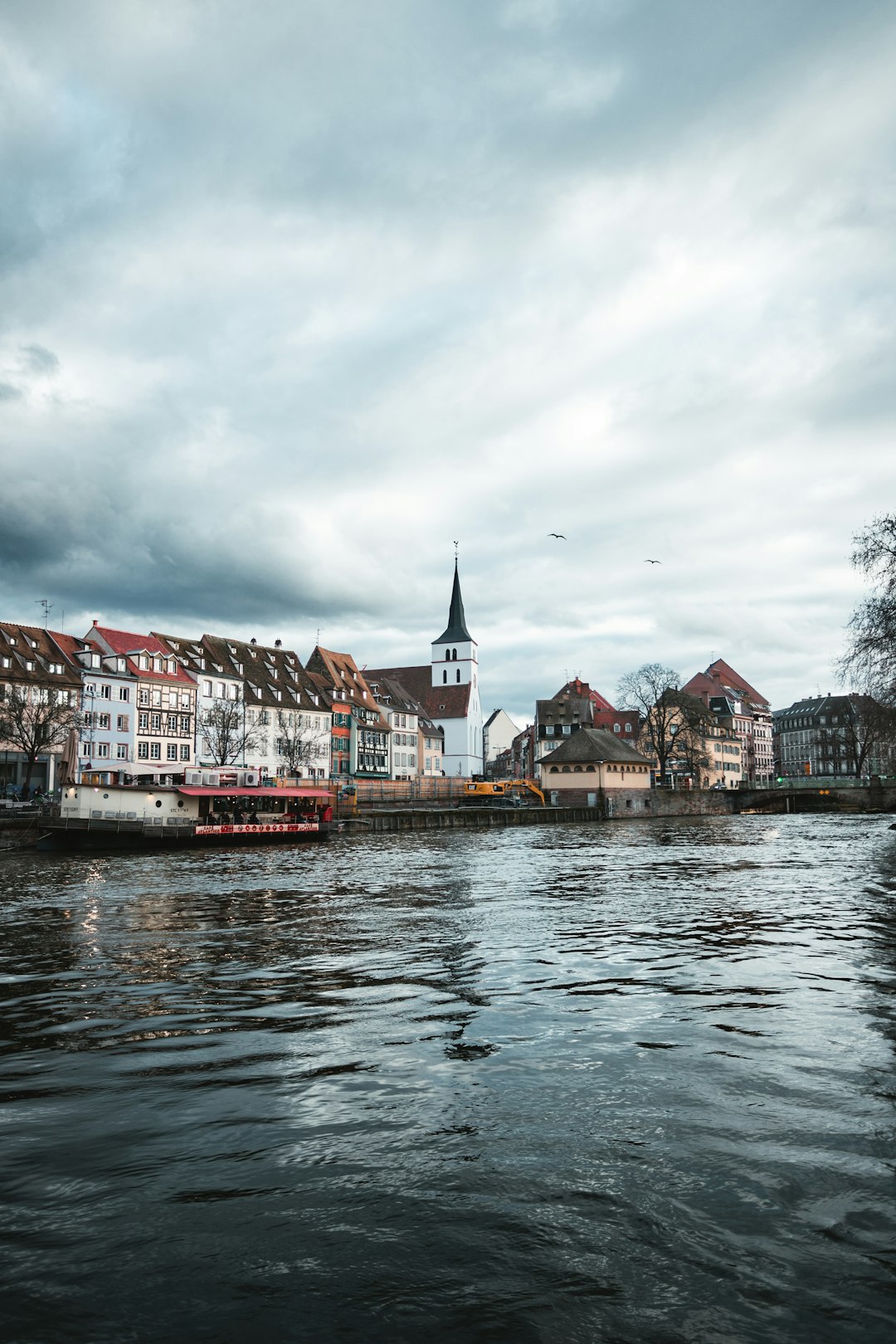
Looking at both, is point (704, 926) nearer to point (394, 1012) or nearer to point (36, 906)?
point (394, 1012)

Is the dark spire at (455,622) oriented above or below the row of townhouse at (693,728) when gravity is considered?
above

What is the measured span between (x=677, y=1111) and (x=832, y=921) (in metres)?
11.8

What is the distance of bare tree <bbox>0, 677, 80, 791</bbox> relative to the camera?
5959 cm

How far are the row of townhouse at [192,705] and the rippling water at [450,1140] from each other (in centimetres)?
4180

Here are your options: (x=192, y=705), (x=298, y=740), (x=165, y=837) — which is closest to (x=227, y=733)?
(x=192, y=705)

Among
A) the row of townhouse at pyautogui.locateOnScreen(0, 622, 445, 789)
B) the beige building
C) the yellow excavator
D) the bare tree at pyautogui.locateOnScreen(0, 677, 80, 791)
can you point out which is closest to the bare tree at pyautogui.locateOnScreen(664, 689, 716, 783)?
the beige building

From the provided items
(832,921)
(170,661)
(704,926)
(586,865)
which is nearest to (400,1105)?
(704,926)

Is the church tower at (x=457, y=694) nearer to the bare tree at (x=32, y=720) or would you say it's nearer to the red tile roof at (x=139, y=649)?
the red tile roof at (x=139, y=649)

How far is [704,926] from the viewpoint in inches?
669

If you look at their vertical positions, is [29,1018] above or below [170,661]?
below

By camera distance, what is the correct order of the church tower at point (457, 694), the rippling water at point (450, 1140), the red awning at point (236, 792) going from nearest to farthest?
the rippling water at point (450, 1140)
the red awning at point (236, 792)
the church tower at point (457, 694)

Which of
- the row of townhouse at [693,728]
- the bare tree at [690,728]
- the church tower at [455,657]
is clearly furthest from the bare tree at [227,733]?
the church tower at [455,657]

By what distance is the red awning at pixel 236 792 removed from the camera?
47.8 m

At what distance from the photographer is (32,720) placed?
61.8 m
